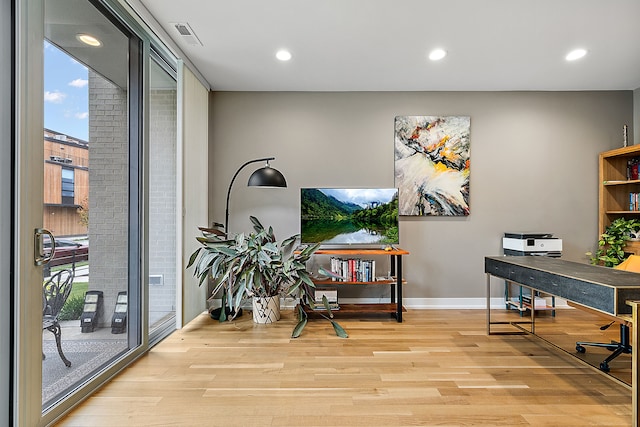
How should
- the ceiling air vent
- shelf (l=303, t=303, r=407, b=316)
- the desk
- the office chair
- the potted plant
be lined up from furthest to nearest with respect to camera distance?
the potted plant < shelf (l=303, t=303, r=407, b=316) < the ceiling air vent < the office chair < the desk

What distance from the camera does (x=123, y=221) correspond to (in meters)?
2.58

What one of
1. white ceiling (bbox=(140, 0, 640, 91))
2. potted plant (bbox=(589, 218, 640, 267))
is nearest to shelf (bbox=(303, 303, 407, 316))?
potted plant (bbox=(589, 218, 640, 267))

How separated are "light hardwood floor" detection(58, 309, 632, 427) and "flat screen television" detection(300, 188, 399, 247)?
102 cm

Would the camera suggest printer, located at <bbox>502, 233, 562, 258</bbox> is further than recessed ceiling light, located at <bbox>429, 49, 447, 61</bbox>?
Yes

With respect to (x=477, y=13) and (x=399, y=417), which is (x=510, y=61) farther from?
(x=399, y=417)

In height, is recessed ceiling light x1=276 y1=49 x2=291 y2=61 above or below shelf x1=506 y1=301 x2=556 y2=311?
above

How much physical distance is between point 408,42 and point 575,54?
1577 millimetres

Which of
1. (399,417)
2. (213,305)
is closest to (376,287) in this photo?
(213,305)

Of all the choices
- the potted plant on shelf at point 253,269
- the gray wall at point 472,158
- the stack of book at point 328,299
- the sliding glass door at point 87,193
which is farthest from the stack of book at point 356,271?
the sliding glass door at point 87,193

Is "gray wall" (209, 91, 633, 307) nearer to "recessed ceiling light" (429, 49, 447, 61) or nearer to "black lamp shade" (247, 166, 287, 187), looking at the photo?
"black lamp shade" (247, 166, 287, 187)

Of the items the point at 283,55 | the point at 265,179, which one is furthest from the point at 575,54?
the point at 265,179

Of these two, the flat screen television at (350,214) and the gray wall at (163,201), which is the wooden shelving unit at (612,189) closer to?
the flat screen television at (350,214)

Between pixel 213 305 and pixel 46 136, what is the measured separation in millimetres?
2797

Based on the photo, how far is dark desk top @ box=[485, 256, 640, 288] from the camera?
1920 mm
